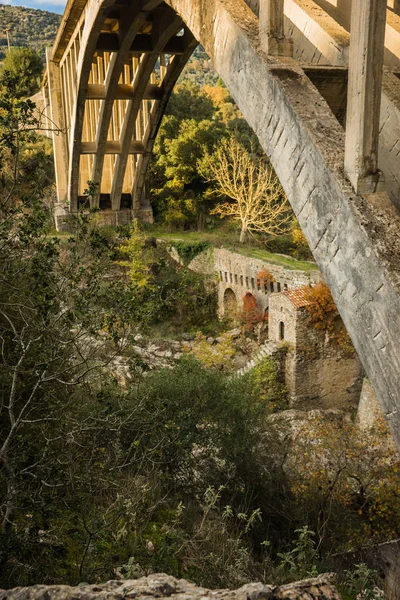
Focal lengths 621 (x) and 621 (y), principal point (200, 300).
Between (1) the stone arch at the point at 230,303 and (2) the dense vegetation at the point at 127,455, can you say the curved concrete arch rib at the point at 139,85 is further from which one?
(2) the dense vegetation at the point at 127,455

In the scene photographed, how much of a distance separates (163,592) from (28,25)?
206 feet

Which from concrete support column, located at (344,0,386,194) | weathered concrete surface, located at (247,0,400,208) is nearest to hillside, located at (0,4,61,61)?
weathered concrete surface, located at (247,0,400,208)

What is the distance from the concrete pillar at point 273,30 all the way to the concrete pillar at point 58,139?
40.6 feet

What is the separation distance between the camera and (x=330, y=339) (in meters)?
16.3

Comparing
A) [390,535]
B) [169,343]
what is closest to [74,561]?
[390,535]

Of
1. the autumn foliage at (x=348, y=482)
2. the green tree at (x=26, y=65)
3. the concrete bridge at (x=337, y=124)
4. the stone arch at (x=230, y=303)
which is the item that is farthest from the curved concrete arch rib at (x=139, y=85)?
the green tree at (x=26, y=65)

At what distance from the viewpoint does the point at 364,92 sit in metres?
3.18

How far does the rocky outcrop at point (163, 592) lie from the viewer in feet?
9.00

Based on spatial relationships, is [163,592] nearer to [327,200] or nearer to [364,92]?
[327,200]

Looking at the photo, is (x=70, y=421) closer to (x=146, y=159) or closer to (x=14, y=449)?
(x=14, y=449)

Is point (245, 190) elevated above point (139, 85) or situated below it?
below

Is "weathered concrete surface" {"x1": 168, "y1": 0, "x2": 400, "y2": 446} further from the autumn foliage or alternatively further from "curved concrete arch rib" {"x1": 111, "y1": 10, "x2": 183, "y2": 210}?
"curved concrete arch rib" {"x1": 111, "y1": 10, "x2": 183, "y2": 210}

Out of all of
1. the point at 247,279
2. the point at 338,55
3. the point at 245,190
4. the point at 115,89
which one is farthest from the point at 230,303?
the point at 338,55

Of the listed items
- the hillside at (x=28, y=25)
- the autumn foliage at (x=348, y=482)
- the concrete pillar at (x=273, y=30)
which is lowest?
the autumn foliage at (x=348, y=482)
